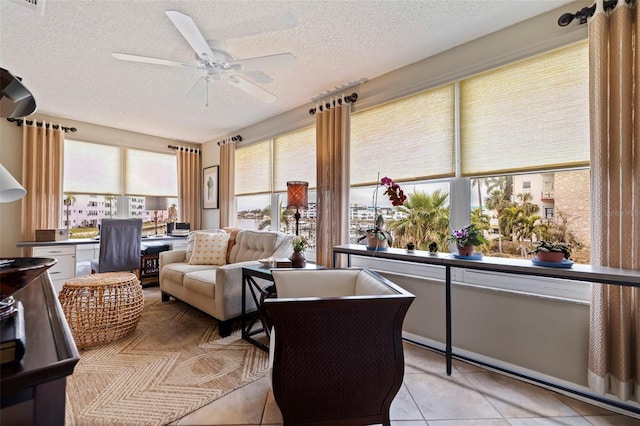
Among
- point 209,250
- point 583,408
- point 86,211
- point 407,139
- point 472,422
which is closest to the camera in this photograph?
point 472,422

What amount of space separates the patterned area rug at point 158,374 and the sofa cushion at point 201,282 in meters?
0.37

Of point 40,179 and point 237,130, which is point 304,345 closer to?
point 237,130

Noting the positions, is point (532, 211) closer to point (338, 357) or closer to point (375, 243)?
point (375, 243)

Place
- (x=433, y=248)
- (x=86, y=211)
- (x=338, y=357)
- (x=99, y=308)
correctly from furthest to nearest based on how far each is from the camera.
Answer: (x=86, y=211) → (x=99, y=308) → (x=433, y=248) → (x=338, y=357)

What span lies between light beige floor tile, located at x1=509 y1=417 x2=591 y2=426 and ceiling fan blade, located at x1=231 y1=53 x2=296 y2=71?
8.73 ft

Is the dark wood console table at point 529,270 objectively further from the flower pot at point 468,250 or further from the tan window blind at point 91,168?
the tan window blind at point 91,168

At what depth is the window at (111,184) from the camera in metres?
4.20

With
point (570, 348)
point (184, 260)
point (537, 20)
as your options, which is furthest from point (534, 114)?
point (184, 260)

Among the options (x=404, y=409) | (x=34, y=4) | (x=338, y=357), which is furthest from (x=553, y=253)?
(x=34, y=4)

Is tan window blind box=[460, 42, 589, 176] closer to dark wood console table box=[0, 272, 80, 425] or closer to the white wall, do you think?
dark wood console table box=[0, 272, 80, 425]

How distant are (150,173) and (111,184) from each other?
0.62 metres

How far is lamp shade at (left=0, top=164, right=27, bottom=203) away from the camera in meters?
0.77

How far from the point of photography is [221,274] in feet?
8.28

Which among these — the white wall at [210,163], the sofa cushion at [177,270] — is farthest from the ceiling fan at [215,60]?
the white wall at [210,163]
